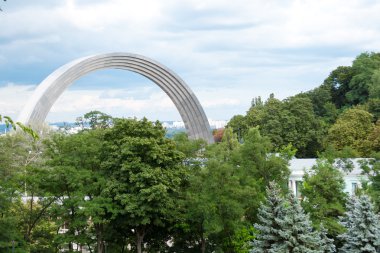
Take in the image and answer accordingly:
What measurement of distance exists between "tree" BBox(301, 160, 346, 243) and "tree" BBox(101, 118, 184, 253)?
4.87m

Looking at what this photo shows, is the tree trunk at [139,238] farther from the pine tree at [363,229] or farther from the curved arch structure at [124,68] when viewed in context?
the curved arch structure at [124,68]

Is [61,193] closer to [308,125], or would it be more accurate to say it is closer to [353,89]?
[308,125]

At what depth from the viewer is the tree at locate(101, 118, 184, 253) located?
2138cm

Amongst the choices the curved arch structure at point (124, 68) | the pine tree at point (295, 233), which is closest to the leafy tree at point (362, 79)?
the curved arch structure at point (124, 68)

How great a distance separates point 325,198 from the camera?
71.2ft

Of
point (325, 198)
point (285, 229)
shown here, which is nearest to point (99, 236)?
point (285, 229)

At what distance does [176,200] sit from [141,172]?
1761 mm

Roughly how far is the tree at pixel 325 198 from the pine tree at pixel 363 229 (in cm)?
69

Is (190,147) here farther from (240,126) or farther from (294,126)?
(240,126)

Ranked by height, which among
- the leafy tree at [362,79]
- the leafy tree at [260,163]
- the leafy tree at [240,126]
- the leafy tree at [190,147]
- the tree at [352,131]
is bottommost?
the leafy tree at [260,163]

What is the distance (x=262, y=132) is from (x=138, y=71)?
15093 mm

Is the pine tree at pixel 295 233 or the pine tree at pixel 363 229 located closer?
the pine tree at pixel 295 233

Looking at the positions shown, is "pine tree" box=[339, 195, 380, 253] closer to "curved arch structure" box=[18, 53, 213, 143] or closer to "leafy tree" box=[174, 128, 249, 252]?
"leafy tree" box=[174, 128, 249, 252]

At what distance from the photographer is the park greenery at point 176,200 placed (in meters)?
20.0
